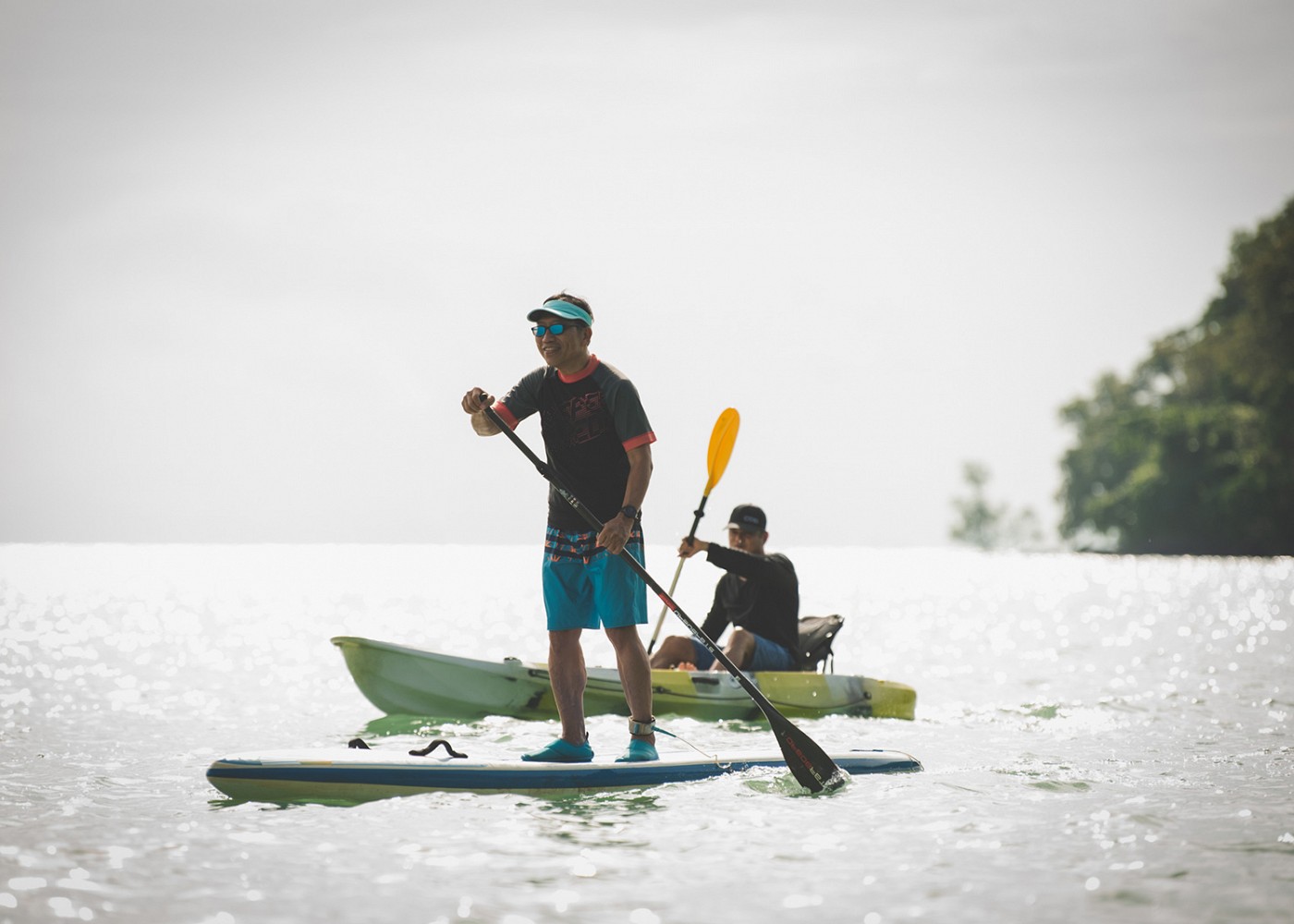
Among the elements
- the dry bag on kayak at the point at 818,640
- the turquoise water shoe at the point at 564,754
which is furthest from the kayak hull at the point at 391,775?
the dry bag on kayak at the point at 818,640

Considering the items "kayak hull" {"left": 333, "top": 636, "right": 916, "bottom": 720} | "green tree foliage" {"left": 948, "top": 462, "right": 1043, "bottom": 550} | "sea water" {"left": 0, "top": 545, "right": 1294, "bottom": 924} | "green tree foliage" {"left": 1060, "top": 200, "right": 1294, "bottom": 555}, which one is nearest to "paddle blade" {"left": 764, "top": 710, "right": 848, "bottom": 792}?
"sea water" {"left": 0, "top": 545, "right": 1294, "bottom": 924}

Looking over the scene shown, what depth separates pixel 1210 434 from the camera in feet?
220

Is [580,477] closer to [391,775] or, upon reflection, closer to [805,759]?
[391,775]

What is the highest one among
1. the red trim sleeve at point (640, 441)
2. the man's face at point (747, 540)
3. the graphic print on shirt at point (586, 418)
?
the graphic print on shirt at point (586, 418)

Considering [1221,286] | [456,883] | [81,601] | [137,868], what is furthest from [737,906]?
[1221,286]

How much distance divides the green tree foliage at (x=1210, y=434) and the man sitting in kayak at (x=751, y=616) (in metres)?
48.2

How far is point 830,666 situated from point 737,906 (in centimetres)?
673

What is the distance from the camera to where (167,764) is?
7953 mm

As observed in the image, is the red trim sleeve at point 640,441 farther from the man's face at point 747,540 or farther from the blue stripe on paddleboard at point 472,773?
the man's face at point 747,540

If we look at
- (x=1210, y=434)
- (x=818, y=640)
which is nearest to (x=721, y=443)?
(x=818, y=640)

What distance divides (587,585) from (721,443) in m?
3.86

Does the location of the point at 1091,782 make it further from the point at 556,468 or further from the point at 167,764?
the point at 167,764

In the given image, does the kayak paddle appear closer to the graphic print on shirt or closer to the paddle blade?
the paddle blade

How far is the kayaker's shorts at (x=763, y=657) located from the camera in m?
10.3
